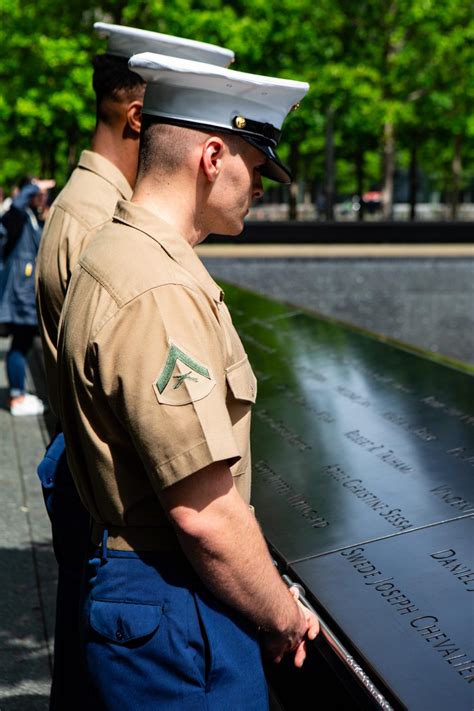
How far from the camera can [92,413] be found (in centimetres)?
191

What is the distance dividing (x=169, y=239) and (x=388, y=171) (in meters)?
34.6

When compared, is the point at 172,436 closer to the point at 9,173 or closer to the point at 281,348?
the point at 281,348

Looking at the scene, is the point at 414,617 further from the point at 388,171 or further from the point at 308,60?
the point at 388,171

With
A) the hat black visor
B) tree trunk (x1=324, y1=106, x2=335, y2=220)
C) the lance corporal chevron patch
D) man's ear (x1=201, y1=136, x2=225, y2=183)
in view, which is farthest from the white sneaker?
tree trunk (x1=324, y1=106, x2=335, y2=220)

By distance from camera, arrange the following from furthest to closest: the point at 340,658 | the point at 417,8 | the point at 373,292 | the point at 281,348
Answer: the point at 417,8
the point at 373,292
the point at 281,348
the point at 340,658

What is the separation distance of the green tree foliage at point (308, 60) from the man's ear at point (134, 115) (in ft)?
78.9

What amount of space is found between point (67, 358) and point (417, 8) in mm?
31994

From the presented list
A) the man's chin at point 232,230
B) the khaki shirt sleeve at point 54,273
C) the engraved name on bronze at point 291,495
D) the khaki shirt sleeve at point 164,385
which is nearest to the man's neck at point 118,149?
the khaki shirt sleeve at point 54,273

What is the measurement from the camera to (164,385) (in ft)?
5.81

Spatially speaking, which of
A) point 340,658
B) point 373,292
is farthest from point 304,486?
point 373,292

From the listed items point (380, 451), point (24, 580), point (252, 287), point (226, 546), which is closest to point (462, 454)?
point (380, 451)

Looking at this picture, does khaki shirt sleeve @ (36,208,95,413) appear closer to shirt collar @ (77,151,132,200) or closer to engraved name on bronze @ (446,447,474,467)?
shirt collar @ (77,151,132,200)

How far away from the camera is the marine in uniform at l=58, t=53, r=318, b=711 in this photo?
5.87 ft

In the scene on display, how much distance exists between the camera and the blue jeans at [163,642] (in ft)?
6.12
